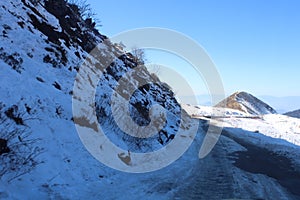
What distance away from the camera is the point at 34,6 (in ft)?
49.8

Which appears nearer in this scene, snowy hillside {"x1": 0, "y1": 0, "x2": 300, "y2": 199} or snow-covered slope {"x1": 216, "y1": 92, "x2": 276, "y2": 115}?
A: snowy hillside {"x1": 0, "y1": 0, "x2": 300, "y2": 199}

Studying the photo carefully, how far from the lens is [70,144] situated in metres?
8.48

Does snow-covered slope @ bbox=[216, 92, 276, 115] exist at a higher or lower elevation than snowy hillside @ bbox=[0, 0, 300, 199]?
higher

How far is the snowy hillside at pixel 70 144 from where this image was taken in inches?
267

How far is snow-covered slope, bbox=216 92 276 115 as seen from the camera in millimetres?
92562

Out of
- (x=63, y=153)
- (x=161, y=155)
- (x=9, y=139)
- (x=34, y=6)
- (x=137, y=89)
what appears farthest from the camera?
(x=137, y=89)

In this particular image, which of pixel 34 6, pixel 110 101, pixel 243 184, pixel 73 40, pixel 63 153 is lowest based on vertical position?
pixel 243 184

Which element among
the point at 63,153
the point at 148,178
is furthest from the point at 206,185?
the point at 63,153

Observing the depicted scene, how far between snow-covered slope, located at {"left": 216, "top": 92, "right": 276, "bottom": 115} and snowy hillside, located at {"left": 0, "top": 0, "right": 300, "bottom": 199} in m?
79.2

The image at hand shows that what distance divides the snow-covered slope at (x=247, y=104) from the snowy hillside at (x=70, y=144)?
79202mm

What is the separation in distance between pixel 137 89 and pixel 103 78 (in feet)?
10.5

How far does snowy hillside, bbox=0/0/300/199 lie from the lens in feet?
22.3

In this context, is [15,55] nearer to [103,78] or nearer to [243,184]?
[103,78]

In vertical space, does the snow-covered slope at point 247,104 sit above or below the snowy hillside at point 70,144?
above
